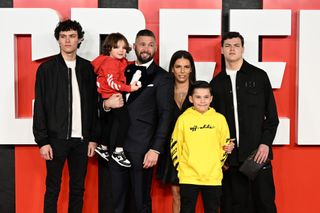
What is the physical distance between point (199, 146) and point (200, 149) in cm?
2

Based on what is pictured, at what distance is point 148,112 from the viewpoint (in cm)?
261

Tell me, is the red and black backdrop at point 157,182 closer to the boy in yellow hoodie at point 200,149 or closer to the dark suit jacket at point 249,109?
the dark suit jacket at point 249,109

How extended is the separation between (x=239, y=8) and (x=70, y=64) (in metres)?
1.37

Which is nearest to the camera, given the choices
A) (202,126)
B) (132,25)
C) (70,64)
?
(202,126)

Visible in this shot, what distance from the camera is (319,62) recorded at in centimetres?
308

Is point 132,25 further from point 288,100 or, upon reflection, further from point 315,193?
point 315,193

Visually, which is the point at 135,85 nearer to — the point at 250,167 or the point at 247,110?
the point at 247,110

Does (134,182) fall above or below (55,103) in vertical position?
below

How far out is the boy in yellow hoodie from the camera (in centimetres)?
247

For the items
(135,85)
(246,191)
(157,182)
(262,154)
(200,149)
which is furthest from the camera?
(157,182)

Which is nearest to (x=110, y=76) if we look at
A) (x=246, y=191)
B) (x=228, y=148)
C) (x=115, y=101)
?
(x=115, y=101)

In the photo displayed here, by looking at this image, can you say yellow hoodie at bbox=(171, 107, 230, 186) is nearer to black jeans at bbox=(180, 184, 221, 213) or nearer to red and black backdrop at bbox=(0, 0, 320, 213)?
black jeans at bbox=(180, 184, 221, 213)

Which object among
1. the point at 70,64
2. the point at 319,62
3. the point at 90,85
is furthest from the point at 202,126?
the point at 319,62

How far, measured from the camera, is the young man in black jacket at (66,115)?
2.60 m
